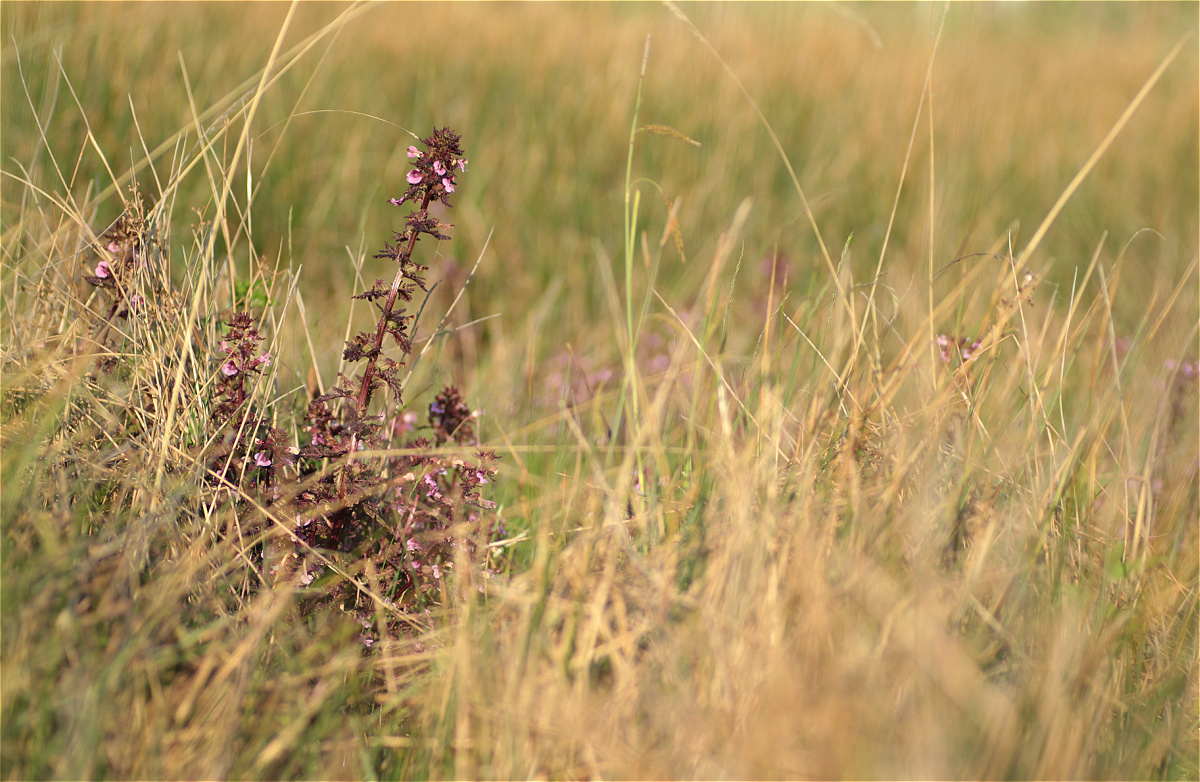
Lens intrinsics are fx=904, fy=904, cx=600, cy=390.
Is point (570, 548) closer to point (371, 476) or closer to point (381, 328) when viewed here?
point (371, 476)

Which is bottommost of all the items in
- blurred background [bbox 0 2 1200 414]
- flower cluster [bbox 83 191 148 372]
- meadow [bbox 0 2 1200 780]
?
meadow [bbox 0 2 1200 780]

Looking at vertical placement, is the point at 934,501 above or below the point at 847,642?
above

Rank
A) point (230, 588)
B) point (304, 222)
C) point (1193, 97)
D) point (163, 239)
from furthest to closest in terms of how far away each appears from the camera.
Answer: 1. point (1193, 97)
2. point (304, 222)
3. point (163, 239)
4. point (230, 588)

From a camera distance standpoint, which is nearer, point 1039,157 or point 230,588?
point 230,588

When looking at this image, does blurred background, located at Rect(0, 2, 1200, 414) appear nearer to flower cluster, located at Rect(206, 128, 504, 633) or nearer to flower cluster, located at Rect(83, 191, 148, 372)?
flower cluster, located at Rect(83, 191, 148, 372)

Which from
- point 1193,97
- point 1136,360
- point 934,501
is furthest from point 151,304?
point 1193,97

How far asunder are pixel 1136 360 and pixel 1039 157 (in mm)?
3823

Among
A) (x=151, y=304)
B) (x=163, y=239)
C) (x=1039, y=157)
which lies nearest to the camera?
(x=151, y=304)

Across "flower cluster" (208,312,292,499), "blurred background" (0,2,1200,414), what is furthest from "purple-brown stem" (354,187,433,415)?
"blurred background" (0,2,1200,414)

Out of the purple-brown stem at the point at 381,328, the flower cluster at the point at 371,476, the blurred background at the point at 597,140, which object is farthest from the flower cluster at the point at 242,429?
the blurred background at the point at 597,140

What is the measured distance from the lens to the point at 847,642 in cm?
99

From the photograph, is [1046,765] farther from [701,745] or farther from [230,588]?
[230,588]

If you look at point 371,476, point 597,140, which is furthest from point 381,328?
point 597,140

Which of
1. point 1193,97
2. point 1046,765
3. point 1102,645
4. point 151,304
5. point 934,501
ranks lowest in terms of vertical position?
point 1046,765
